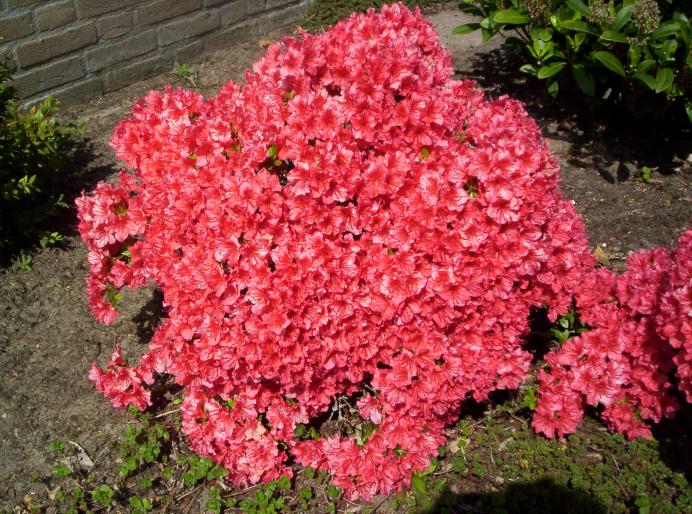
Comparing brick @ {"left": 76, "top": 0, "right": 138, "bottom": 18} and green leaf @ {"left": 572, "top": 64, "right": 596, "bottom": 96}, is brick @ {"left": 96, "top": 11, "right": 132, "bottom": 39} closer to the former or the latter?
brick @ {"left": 76, "top": 0, "right": 138, "bottom": 18}

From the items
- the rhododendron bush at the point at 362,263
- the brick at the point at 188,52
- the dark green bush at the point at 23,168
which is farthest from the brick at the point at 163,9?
the rhododendron bush at the point at 362,263

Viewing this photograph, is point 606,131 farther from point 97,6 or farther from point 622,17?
point 97,6

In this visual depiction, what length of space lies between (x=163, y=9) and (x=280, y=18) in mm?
1285

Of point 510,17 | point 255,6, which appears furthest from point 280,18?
point 510,17

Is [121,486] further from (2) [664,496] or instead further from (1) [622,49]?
A: (1) [622,49]

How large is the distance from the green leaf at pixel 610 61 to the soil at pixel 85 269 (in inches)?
26.3

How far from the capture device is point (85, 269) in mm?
3748

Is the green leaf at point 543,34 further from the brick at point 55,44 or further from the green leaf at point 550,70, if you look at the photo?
the brick at point 55,44

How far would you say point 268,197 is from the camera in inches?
87.8

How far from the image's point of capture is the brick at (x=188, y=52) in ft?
18.3

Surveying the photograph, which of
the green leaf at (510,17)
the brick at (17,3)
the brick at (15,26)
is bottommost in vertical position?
the brick at (15,26)

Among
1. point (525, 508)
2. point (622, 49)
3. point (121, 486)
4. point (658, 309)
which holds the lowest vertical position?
point (121, 486)

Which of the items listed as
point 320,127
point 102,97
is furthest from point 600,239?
point 102,97

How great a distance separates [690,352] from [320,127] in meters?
1.48
